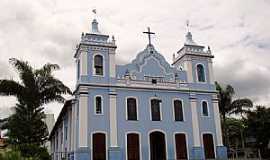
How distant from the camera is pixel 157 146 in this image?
2442cm

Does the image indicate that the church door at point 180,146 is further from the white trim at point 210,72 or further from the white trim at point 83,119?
the white trim at point 83,119

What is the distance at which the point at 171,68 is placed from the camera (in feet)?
85.3

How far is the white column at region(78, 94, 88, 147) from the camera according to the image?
71.1 feet

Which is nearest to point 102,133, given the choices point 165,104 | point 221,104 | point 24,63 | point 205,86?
point 165,104

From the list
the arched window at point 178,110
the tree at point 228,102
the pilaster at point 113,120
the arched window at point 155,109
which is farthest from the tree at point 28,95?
the tree at point 228,102

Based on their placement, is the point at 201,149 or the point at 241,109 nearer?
the point at 201,149

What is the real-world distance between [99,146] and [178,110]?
22.2ft

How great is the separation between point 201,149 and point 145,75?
6.92 meters

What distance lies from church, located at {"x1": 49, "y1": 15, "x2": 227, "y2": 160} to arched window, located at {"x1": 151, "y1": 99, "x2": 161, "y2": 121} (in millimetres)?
15

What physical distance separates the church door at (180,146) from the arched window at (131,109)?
3555mm

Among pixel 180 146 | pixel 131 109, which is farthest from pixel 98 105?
pixel 180 146

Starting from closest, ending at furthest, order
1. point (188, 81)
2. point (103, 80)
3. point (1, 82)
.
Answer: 1. point (1, 82)
2. point (103, 80)
3. point (188, 81)

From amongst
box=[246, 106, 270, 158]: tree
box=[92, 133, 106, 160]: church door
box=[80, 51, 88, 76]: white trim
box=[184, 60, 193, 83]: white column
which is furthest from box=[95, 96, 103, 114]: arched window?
box=[246, 106, 270, 158]: tree

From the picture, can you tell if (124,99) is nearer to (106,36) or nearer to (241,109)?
(106,36)
